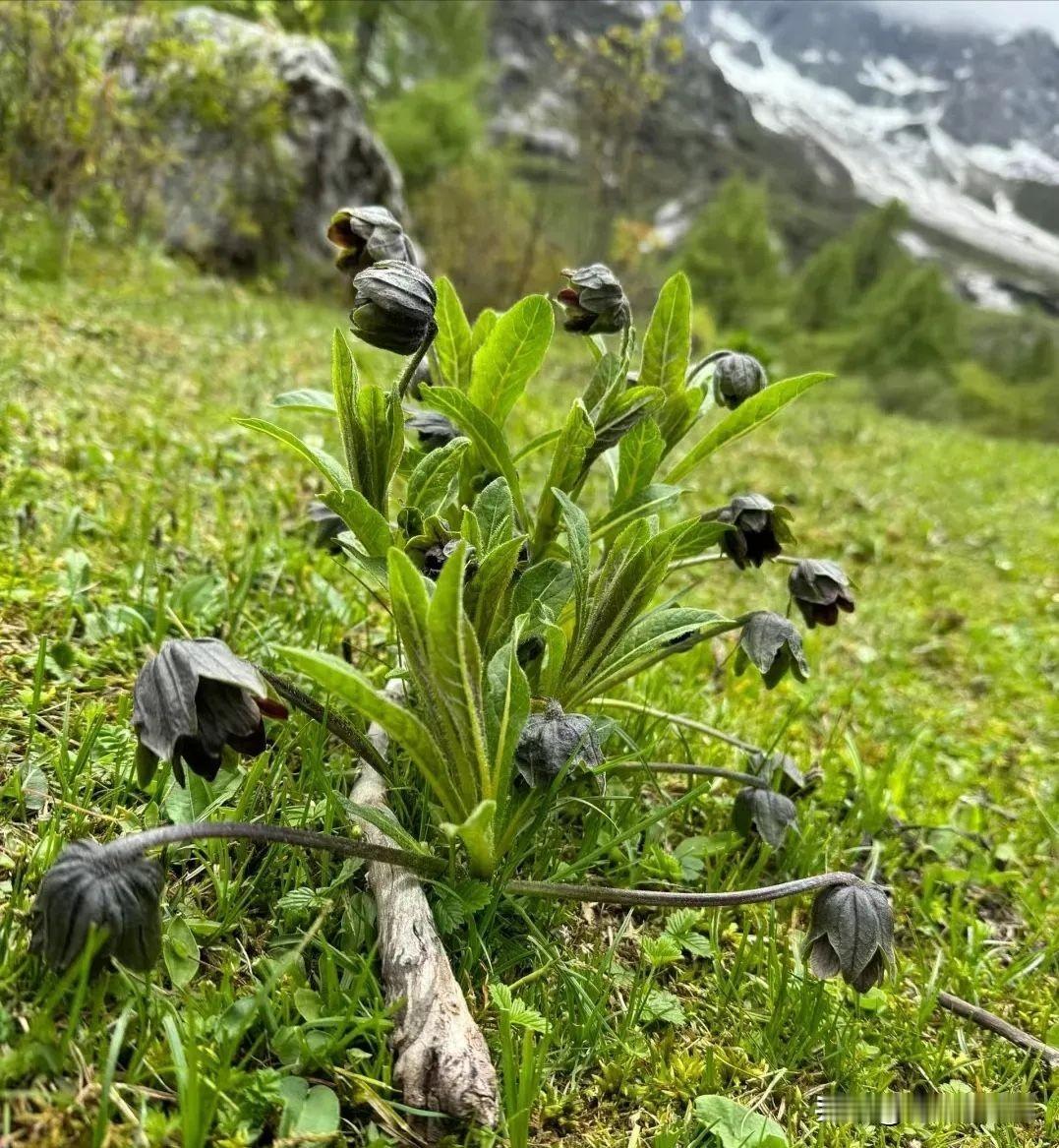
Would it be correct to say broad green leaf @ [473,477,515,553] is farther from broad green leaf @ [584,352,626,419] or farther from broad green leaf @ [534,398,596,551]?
broad green leaf @ [584,352,626,419]

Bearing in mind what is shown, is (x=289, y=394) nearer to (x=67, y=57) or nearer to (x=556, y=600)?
(x=556, y=600)

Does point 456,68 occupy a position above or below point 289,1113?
below

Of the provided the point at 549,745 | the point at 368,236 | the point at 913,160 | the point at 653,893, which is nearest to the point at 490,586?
the point at 549,745

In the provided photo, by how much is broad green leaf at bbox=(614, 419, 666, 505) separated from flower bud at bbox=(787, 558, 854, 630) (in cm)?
34

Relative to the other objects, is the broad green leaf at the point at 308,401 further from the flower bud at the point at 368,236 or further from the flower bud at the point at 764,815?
Result: the flower bud at the point at 764,815

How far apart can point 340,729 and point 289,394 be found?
671 millimetres

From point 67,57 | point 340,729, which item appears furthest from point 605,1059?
point 67,57

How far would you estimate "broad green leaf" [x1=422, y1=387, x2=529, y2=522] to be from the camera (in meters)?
1.50

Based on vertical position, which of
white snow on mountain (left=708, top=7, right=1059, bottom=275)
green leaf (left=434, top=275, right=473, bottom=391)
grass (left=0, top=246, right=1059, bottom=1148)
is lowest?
white snow on mountain (left=708, top=7, right=1059, bottom=275)

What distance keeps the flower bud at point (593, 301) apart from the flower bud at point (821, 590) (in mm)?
583

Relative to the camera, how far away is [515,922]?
4.48 ft

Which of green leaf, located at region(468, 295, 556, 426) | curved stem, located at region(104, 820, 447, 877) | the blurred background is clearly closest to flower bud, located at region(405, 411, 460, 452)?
green leaf, located at region(468, 295, 556, 426)

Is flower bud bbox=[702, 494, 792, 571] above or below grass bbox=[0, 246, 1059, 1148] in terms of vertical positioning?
above

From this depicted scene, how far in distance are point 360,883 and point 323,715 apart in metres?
0.26
